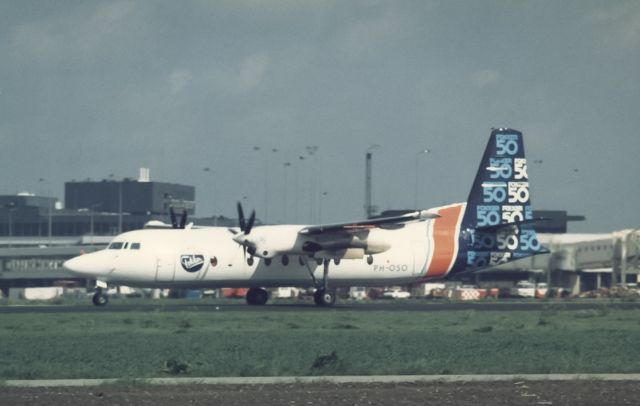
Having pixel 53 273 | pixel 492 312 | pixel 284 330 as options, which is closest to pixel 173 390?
pixel 284 330

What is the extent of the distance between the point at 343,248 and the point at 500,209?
10427mm

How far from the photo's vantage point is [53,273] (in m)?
99.3

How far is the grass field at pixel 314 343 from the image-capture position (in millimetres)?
29297

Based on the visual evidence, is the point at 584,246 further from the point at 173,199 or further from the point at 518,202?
the point at 173,199

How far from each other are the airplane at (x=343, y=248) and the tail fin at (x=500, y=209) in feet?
0.18

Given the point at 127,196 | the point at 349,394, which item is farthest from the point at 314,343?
the point at 127,196

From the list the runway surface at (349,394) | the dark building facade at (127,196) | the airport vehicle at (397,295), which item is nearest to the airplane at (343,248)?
the airport vehicle at (397,295)

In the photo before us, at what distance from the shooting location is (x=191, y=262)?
5684 centimetres

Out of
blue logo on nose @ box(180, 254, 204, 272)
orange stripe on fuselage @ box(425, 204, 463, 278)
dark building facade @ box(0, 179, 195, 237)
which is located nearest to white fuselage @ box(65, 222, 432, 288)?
blue logo on nose @ box(180, 254, 204, 272)

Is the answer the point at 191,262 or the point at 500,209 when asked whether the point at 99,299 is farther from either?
the point at 500,209

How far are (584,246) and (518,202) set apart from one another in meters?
28.2

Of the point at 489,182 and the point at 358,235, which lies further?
the point at 489,182

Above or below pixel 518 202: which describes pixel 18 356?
below

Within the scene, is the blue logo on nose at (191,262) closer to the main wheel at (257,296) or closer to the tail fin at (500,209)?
the main wheel at (257,296)
